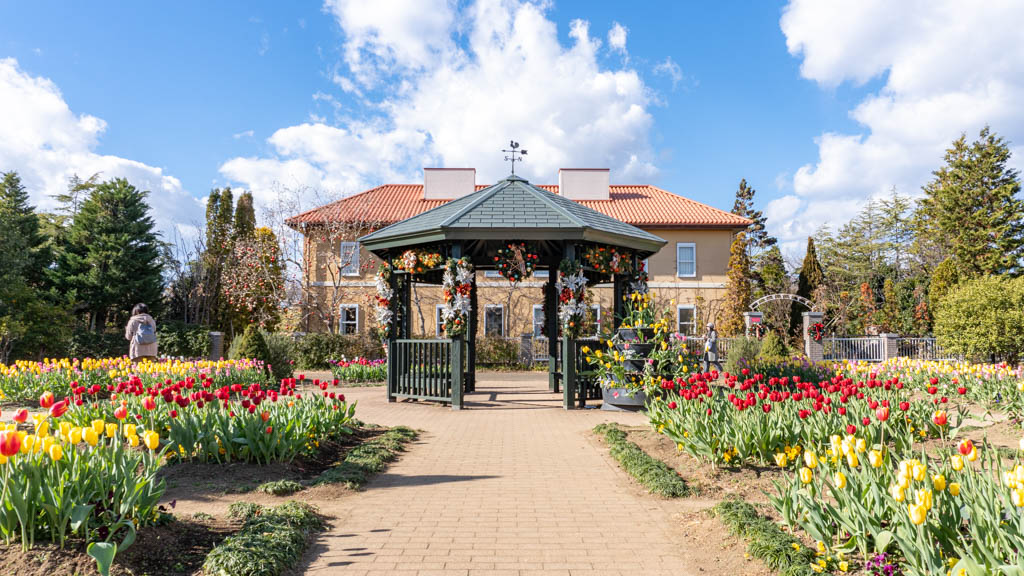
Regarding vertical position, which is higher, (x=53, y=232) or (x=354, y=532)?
(x=53, y=232)

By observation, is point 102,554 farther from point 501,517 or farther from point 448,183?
→ point 448,183

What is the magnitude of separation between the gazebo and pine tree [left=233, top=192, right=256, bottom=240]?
69.8 feet

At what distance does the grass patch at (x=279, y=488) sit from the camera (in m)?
4.95

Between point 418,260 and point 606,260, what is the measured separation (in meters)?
3.57

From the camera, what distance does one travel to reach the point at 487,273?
92.5 feet

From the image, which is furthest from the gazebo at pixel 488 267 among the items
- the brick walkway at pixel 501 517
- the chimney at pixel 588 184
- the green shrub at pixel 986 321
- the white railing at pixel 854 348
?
the chimney at pixel 588 184

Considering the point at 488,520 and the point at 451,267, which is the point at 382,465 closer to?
the point at 488,520

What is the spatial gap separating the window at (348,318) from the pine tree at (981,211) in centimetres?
3375

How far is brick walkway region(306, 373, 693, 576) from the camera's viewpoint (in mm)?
3547

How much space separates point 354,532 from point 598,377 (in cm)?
705

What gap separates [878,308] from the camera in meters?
34.7

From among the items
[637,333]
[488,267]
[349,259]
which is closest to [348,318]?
[349,259]

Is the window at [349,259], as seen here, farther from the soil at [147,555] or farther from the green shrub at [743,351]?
the soil at [147,555]

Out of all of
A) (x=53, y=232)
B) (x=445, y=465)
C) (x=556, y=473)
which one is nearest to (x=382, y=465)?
(x=445, y=465)
